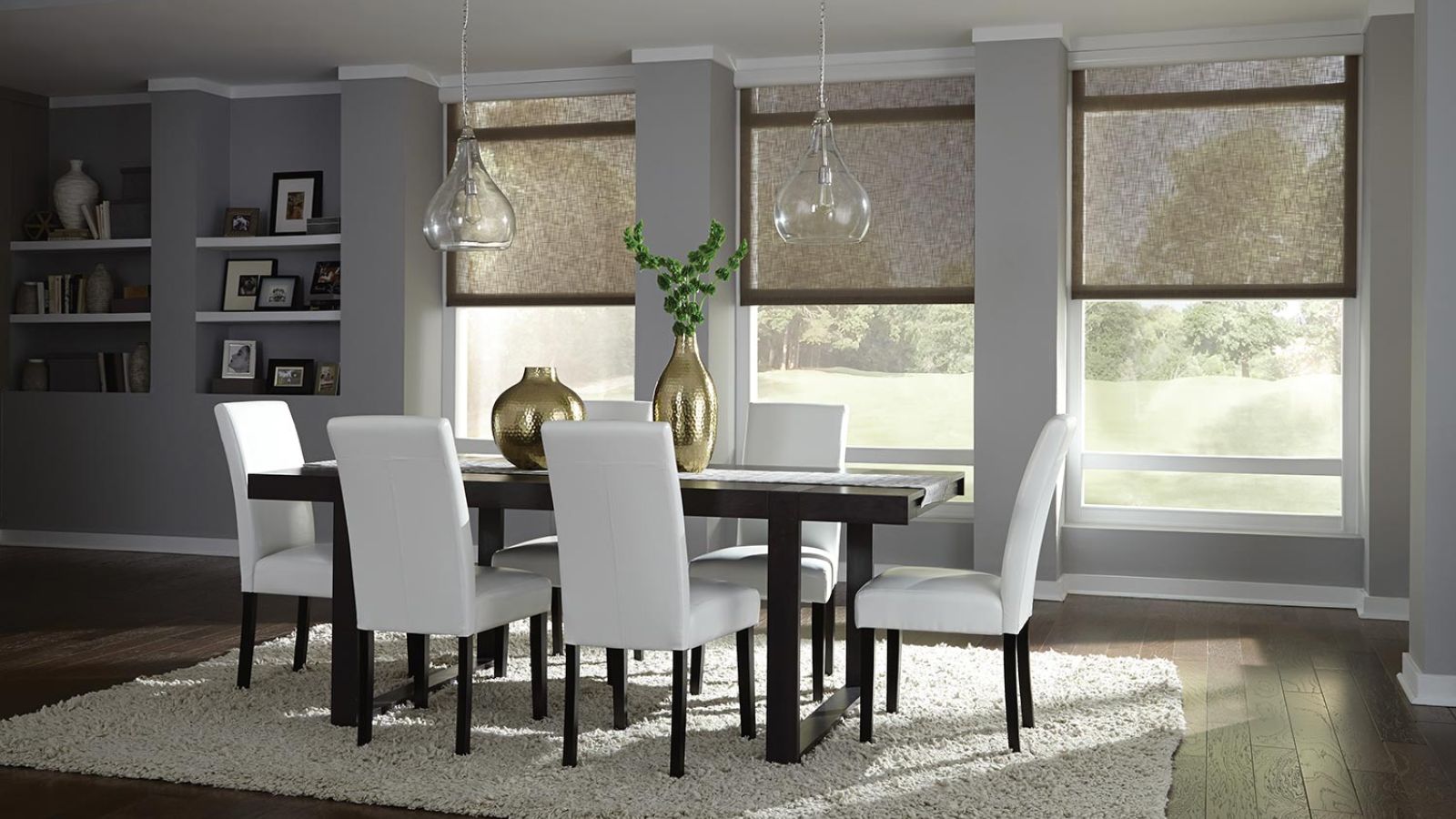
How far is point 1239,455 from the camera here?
6277 millimetres

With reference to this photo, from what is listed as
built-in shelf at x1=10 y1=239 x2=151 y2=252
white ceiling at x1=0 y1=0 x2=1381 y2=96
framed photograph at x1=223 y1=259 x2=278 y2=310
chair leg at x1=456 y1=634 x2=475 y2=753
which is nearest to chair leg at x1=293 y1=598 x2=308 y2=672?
chair leg at x1=456 y1=634 x2=475 y2=753

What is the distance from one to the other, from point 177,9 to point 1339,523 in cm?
558

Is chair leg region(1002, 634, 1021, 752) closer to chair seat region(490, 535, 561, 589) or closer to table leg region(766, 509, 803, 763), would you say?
table leg region(766, 509, 803, 763)

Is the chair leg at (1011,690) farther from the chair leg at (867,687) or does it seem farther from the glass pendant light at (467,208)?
the glass pendant light at (467,208)

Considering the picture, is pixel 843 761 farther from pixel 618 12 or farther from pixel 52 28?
pixel 52 28

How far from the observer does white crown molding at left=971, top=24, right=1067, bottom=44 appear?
20.0 feet

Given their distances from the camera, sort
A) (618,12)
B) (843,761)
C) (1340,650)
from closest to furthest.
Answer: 1. (843,761)
2. (1340,650)
3. (618,12)

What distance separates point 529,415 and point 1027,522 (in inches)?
60.9

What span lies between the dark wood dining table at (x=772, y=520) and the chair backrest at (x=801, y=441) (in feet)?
1.88

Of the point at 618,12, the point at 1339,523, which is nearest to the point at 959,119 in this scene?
the point at 618,12

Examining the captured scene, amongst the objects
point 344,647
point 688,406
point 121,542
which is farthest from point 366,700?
point 121,542

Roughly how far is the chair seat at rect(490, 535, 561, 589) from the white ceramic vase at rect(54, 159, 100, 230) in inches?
175

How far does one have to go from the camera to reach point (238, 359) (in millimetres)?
7555

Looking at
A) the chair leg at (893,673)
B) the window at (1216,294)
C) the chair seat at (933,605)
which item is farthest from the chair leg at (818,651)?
the window at (1216,294)
